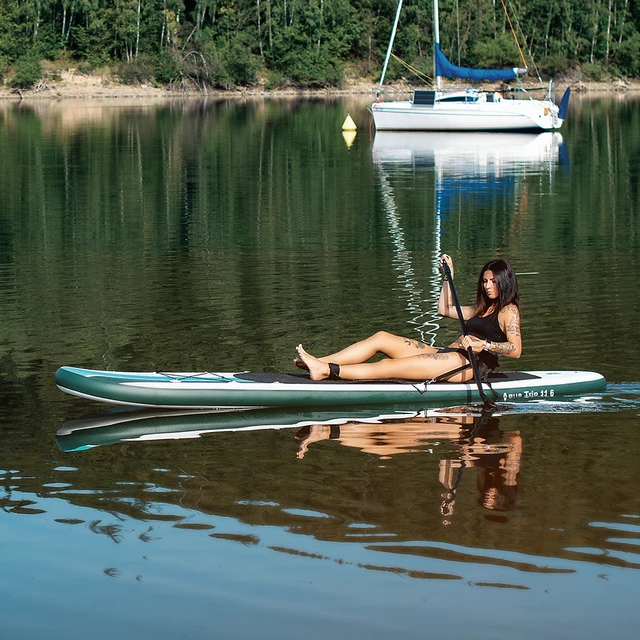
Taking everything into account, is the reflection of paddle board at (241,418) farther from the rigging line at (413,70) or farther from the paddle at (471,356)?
the rigging line at (413,70)

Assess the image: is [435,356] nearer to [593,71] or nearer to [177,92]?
[177,92]

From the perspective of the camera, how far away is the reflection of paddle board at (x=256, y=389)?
33.3 ft

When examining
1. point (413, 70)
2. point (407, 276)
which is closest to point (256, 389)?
point (407, 276)

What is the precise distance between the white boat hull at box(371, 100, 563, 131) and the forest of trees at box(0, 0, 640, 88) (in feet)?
114

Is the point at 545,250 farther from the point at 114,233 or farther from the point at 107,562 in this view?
the point at 107,562

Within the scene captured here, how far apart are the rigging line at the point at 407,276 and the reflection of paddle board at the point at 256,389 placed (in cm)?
231

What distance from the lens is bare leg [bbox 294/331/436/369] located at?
10367 millimetres

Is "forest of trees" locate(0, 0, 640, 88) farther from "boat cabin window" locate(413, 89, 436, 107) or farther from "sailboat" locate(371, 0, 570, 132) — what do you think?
"boat cabin window" locate(413, 89, 436, 107)

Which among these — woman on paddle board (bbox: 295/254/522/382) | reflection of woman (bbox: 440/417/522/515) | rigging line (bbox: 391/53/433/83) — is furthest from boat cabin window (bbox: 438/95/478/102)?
reflection of woman (bbox: 440/417/522/515)

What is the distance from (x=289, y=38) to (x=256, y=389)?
8200 centimetres

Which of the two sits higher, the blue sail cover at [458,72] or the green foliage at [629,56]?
the green foliage at [629,56]

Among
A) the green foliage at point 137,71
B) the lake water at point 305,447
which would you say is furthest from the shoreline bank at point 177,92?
the lake water at point 305,447

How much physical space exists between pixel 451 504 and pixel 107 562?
91.4 inches

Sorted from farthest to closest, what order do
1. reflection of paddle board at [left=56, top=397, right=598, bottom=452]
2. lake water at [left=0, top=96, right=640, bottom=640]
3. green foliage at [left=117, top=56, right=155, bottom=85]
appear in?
green foliage at [left=117, top=56, right=155, bottom=85] → reflection of paddle board at [left=56, top=397, right=598, bottom=452] → lake water at [left=0, top=96, right=640, bottom=640]
